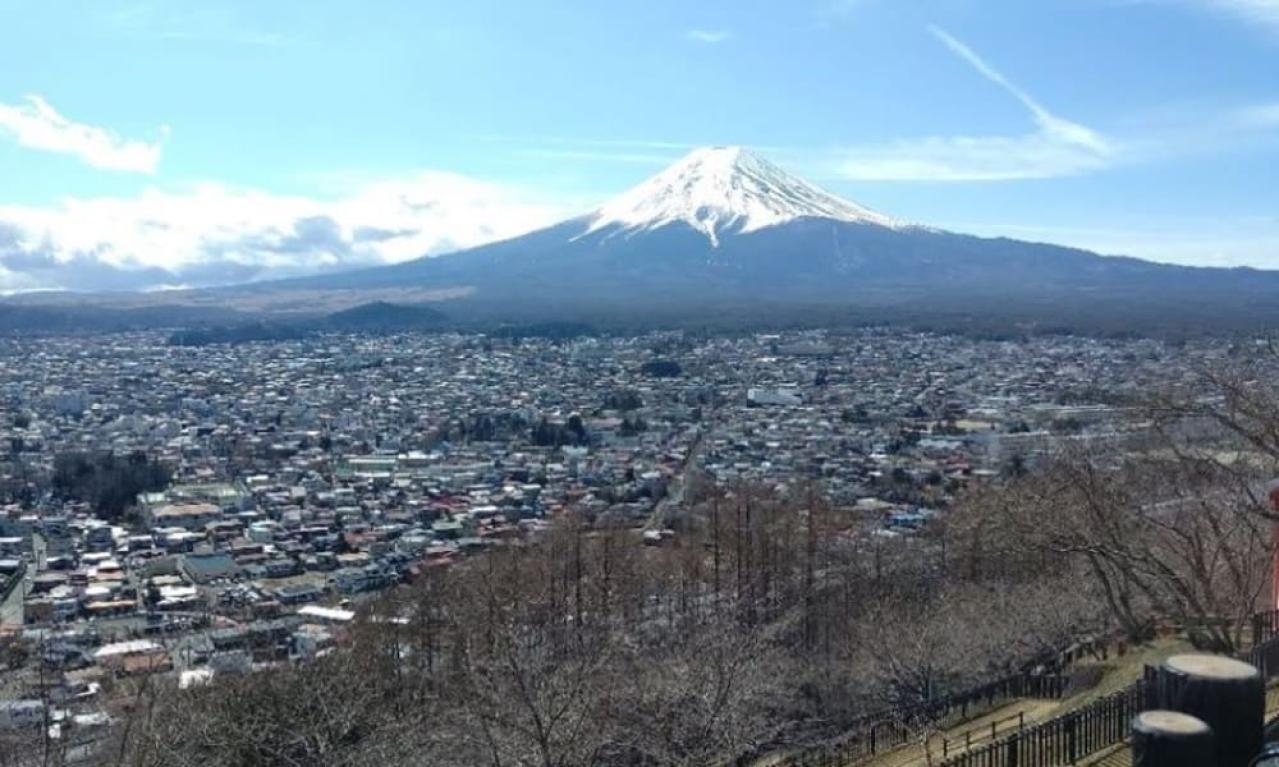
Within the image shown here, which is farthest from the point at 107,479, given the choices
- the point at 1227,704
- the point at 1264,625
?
the point at 1227,704

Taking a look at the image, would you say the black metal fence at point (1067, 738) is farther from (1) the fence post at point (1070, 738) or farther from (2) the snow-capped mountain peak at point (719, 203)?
(2) the snow-capped mountain peak at point (719, 203)

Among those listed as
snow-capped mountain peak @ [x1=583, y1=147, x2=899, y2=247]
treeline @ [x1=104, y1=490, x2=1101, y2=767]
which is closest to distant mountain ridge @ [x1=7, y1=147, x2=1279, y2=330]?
snow-capped mountain peak @ [x1=583, y1=147, x2=899, y2=247]

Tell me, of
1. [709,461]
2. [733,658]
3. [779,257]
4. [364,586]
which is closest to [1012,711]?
[733,658]

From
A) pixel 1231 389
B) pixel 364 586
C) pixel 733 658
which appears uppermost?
pixel 1231 389

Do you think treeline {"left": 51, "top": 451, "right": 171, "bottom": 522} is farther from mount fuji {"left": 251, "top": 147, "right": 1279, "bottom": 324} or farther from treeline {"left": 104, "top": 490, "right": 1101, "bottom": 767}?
mount fuji {"left": 251, "top": 147, "right": 1279, "bottom": 324}

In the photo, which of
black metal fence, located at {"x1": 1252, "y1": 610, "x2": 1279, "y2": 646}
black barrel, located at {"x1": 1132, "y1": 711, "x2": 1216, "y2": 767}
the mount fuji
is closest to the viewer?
black barrel, located at {"x1": 1132, "y1": 711, "x2": 1216, "y2": 767}

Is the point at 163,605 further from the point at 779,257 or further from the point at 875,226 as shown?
the point at 875,226
